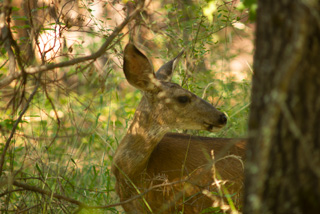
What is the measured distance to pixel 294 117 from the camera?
5.59 ft

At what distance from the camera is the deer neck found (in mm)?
3859

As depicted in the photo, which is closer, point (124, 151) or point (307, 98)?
point (307, 98)

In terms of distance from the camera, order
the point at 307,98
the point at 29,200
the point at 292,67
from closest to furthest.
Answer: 1. the point at 292,67
2. the point at 307,98
3. the point at 29,200

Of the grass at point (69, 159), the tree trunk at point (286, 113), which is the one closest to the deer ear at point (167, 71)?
the grass at point (69, 159)

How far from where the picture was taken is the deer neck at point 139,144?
12.7ft

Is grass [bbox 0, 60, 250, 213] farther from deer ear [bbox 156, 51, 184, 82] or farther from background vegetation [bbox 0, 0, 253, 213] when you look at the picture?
deer ear [bbox 156, 51, 184, 82]

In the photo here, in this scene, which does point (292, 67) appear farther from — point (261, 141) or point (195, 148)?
point (195, 148)

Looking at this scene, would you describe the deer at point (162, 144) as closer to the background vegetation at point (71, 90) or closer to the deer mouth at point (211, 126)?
the deer mouth at point (211, 126)

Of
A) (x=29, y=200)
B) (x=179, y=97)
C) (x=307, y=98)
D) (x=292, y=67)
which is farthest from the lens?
(x=179, y=97)

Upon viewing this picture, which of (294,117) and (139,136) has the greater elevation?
(294,117)

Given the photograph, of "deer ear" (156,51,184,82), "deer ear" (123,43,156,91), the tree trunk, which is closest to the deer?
"deer ear" (123,43,156,91)

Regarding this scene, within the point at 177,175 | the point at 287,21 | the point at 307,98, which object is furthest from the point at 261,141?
the point at 177,175

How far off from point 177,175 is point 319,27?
2.42 m

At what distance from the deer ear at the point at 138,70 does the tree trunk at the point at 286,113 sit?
2.06 m
